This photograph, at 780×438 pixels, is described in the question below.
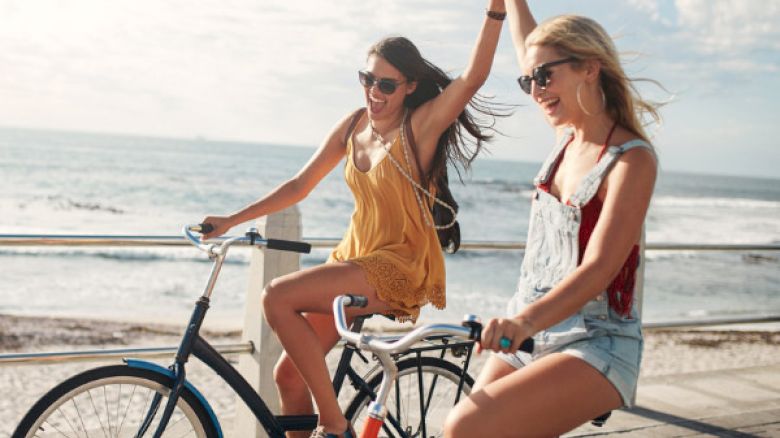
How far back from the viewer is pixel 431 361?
11.7 feet

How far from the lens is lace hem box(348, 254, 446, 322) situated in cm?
309

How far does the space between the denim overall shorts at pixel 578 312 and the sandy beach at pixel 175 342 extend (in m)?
8.02

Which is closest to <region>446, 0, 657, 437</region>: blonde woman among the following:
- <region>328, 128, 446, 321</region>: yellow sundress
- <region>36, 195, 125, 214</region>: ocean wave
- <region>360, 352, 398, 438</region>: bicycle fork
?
<region>360, 352, 398, 438</region>: bicycle fork

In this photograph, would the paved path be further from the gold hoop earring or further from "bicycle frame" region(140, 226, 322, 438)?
the gold hoop earring

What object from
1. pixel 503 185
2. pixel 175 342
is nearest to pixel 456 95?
pixel 175 342

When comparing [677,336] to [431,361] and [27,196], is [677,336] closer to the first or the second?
[431,361]

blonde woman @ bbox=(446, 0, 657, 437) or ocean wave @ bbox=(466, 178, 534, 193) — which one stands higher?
ocean wave @ bbox=(466, 178, 534, 193)

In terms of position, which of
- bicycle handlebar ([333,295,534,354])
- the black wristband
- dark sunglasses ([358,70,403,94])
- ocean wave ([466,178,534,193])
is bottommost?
bicycle handlebar ([333,295,534,354])

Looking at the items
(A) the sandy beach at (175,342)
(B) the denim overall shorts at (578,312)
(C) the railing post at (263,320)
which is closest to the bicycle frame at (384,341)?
(B) the denim overall shorts at (578,312)

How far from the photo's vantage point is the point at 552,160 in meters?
2.61

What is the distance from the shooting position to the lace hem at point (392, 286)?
3090mm

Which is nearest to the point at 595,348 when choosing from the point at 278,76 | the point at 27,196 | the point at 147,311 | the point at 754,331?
the point at 754,331

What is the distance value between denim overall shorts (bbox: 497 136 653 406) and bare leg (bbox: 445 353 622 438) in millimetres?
42

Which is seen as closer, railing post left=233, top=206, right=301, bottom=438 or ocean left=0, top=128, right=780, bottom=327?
railing post left=233, top=206, right=301, bottom=438
